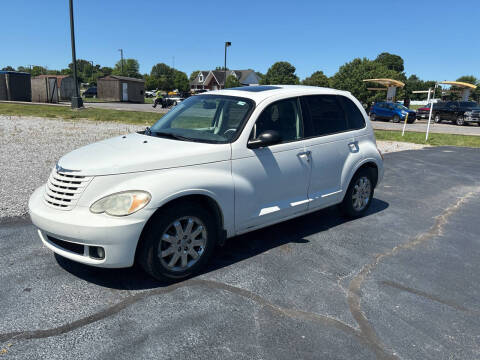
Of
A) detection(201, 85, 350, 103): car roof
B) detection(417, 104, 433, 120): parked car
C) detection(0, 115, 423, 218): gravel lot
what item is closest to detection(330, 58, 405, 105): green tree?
detection(417, 104, 433, 120): parked car

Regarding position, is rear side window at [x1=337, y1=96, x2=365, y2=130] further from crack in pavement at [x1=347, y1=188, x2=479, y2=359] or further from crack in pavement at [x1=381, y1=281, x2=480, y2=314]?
crack in pavement at [x1=381, y1=281, x2=480, y2=314]

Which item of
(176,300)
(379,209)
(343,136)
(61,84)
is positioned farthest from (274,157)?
(61,84)

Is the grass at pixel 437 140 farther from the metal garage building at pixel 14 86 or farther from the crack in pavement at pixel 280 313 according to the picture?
the metal garage building at pixel 14 86

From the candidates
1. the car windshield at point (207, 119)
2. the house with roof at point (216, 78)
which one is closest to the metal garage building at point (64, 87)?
the car windshield at point (207, 119)

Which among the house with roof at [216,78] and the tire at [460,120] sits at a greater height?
the house with roof at [216,78]

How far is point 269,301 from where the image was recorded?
325 centimetres

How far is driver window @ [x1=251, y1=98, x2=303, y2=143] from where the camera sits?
159 inches

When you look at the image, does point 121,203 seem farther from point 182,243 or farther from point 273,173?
point 273,173

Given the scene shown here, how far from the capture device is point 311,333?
2830mm

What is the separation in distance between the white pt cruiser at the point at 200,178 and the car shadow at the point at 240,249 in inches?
11.4

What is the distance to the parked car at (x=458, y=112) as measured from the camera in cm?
2659

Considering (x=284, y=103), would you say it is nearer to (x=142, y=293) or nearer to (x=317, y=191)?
(x=317, y=191)

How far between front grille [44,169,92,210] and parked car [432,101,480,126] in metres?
29.5

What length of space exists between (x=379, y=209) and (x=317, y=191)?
196cm
